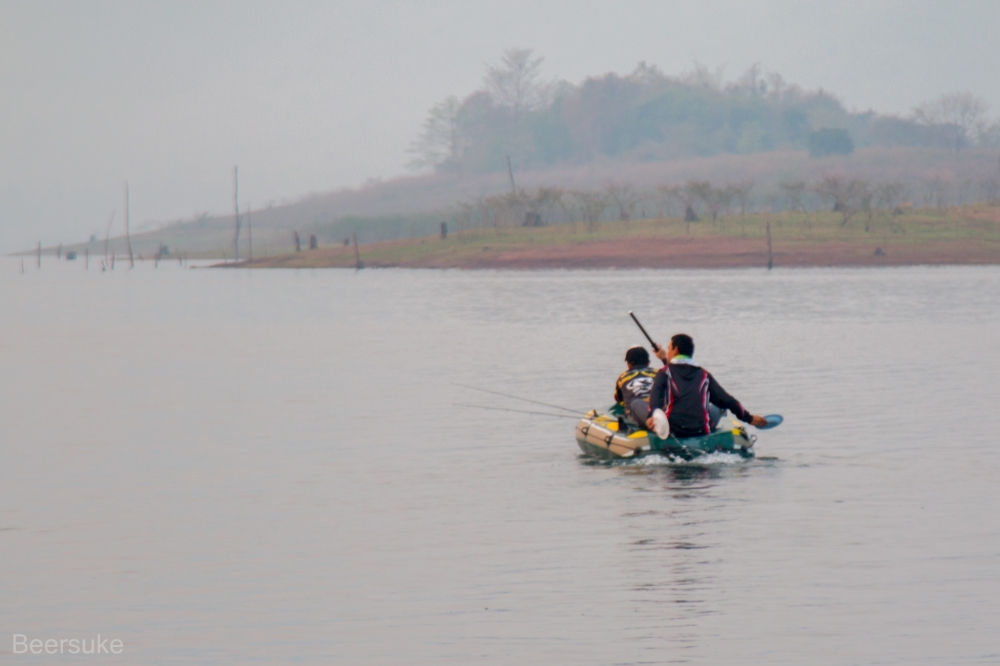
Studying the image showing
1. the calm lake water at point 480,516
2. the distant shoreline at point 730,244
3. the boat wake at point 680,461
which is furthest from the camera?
the distant shoreline at point 730,244

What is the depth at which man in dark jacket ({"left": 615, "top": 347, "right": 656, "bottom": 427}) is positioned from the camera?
17480 millimetres

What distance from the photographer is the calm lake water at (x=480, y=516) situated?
10.1 meters

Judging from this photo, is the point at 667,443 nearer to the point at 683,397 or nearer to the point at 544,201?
the point at 683,397

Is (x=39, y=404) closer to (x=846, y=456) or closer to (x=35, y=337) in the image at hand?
(x=846, y=456)

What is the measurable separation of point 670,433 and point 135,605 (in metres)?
7.62

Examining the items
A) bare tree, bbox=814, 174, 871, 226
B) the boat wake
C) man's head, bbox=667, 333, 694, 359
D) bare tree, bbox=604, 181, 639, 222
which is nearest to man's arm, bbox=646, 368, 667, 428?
man's head, bbox=667, 333, 694, 359

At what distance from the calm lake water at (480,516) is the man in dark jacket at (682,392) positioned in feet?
1.93

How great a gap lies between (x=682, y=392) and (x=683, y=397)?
0.07 meters

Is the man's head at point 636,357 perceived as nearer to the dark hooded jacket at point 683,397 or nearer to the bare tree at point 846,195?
the dark hooded jacket at point 683,397

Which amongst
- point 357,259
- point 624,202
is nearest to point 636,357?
→ point 357,259

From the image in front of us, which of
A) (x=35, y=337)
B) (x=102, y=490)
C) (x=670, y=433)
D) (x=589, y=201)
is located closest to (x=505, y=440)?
(x=670, y=433)

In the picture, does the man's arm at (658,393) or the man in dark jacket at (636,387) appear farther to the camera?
the man in dark jacket at (636,387)

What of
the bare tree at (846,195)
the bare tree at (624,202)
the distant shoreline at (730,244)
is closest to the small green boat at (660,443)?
the distant shoreline at (730,244)

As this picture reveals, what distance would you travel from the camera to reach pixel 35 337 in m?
44.5
